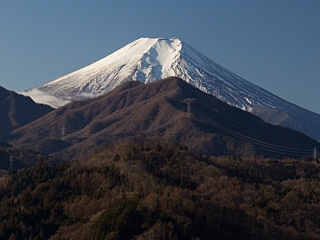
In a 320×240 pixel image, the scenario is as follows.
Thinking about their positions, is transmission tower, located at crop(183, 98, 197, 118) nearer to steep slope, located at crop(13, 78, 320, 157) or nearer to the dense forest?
steep slope, located at crop(13, 78, 320, 157)

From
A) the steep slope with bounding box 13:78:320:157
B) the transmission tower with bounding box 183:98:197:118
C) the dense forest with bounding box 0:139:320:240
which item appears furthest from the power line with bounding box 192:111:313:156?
the dense forest with bounding box 0:139:320:240

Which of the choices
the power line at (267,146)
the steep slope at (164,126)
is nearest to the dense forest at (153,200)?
the steep slope at (164,126)

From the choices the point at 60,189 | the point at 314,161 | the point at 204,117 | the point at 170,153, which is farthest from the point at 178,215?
the point at 204,117

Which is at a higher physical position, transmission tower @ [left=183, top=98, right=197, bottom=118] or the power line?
transmission tower @ [left=183, top=98, right=197, bottom=118]

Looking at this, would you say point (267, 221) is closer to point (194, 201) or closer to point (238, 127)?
point (194, 201)

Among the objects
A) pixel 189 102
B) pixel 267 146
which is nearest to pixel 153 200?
pixel 267 146

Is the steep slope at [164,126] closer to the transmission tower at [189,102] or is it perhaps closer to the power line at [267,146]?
the power line at [267,146]

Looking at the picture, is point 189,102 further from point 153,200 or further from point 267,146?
point 153,200

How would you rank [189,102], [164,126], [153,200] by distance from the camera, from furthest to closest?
[189,102] < [164,126] < [153,200]
